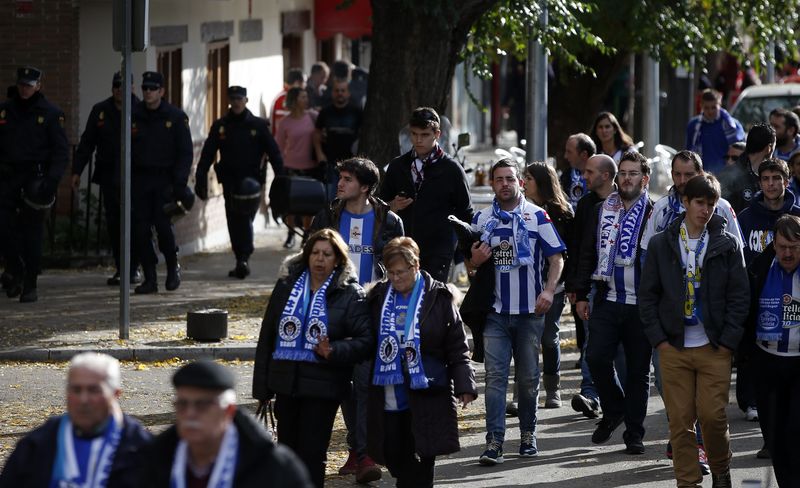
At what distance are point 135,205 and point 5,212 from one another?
1123mm

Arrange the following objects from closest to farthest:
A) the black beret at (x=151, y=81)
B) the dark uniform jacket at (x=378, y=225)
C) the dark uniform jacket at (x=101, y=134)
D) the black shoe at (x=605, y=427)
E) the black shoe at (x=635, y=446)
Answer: the dark uniform jacket at (x=378, y=225)
the black shoe at (x=635, y=446)
the black shoe at (x=605, y=427)
the black beret at (x=151, y=81)
the dark uniform jacket at (x=101, y=134)

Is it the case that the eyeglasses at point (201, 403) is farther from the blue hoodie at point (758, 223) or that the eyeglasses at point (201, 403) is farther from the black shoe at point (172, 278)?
the black shoe at point (172, 278)

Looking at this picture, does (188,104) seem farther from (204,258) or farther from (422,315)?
(422,315)

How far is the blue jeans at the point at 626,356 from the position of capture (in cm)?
962

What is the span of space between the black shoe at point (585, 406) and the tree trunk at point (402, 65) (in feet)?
14.1

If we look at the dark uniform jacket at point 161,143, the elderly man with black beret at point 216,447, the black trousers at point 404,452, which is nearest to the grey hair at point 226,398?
the elderly man with black beret at point 216,447

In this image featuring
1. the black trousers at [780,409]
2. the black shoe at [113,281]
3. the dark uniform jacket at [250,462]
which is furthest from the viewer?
the black shoe at [113,281]

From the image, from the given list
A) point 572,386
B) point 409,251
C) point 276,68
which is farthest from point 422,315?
point 276,68

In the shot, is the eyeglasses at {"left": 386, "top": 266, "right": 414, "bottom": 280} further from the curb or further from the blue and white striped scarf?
the curb

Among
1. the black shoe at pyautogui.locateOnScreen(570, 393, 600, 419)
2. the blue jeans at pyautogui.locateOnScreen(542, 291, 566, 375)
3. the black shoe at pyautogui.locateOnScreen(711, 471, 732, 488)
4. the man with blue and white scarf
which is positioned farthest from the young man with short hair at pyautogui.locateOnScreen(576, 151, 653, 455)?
the black shoe at pyautogui.locateOnScreen(711, 471, 732, 488)

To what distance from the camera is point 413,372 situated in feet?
25.7

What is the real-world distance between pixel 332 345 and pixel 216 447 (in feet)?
8.17

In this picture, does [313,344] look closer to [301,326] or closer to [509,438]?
[301,326]

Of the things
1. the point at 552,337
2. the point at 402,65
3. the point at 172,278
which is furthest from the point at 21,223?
the point at 552,337
